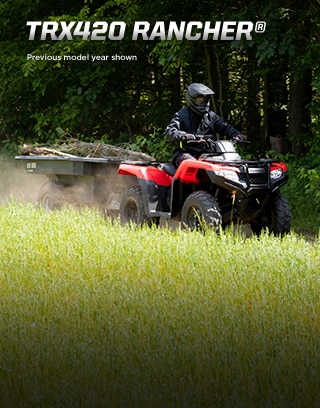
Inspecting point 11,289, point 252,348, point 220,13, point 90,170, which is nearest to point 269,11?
point 220,13

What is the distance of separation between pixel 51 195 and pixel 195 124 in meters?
3.77

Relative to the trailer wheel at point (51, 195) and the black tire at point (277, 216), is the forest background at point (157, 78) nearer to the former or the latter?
the trailer wheel at point (51, 195)

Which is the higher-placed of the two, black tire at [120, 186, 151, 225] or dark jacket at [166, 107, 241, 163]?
dark jacket at [166, 107, 241, 163]

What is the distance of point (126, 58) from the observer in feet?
61.9

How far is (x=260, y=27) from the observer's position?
Result: 561 inches

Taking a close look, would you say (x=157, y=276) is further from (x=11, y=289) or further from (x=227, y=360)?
(x=227, y=360)

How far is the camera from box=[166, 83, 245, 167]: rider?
10.8 meters

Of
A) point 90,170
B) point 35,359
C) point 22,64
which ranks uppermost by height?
point 22,64

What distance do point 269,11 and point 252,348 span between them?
30.8ft

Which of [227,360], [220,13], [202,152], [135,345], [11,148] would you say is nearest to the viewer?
[227,360]

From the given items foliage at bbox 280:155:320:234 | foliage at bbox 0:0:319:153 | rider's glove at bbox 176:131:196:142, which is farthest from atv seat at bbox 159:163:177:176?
foliage at bbox 0:0:319:153

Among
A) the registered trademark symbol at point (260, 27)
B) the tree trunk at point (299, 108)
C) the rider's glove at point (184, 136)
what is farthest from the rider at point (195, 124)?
the tree trunk at point (299, 108)

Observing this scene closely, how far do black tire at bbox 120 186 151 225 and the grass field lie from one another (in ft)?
4.78

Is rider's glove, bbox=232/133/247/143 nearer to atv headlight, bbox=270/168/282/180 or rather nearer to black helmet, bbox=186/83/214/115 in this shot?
black helmet, bbox=186/83/214/115
